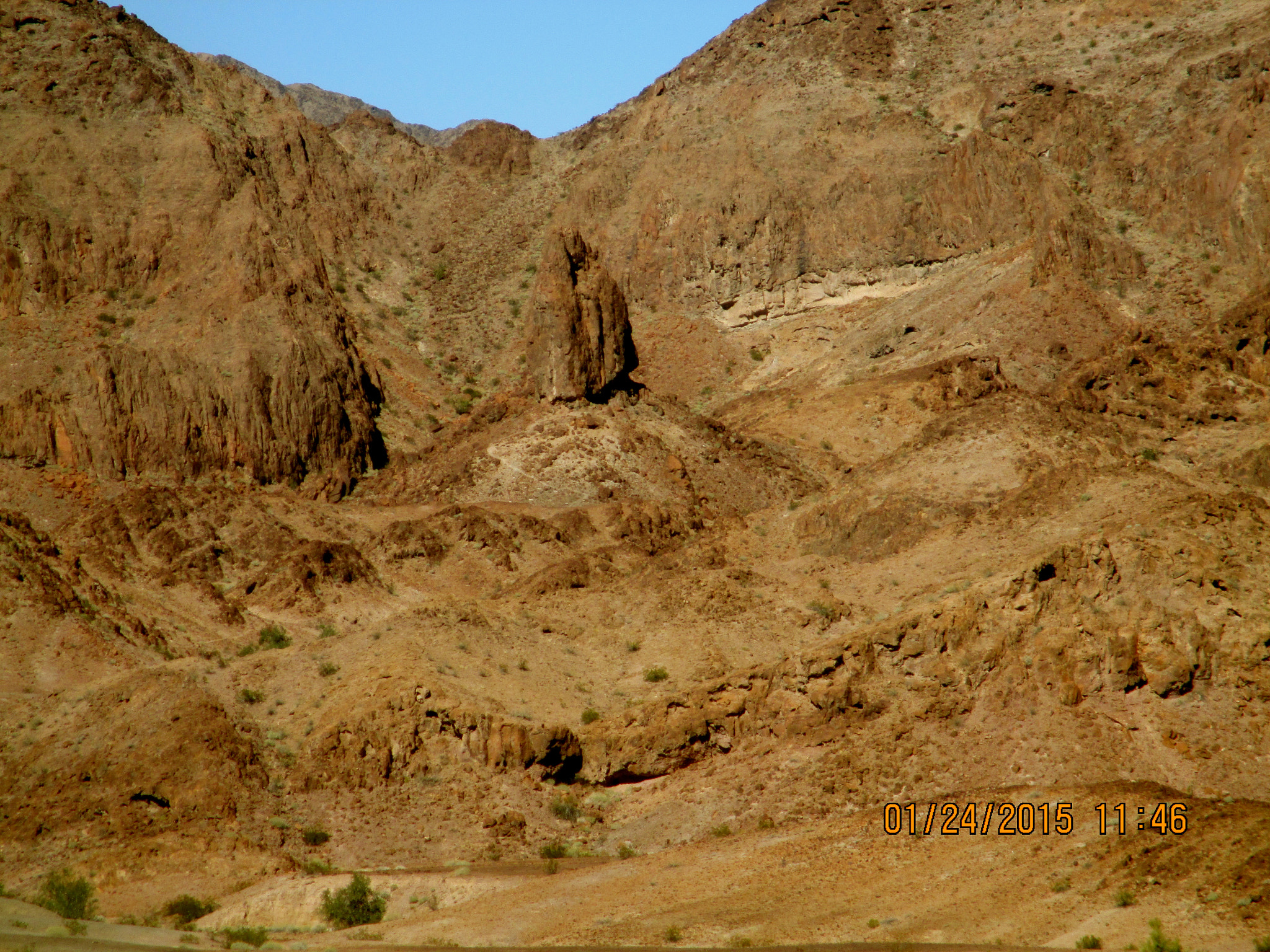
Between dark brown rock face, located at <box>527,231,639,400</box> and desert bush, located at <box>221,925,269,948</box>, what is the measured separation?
1289 inches

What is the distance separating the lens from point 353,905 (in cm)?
2088

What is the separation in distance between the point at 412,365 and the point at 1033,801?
4933cm

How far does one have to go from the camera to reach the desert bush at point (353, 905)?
67.8 feet

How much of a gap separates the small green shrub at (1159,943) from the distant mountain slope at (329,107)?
130m

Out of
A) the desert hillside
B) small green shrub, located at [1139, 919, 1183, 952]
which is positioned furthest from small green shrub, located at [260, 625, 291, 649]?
small green shrub, located at [1139, 919, 1183, 952]

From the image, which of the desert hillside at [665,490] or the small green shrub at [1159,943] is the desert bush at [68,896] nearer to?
the desert hillside at [665,490]

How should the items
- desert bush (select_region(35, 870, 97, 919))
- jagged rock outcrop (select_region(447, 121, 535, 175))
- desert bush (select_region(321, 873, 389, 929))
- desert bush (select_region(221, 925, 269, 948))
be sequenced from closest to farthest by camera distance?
desert bush (select_region(221, 925, 269, 948)), desert bush (select_region(35, 870, 97, 919)), desert bush (select_region(321, 873, 389, 929)), jagged rock outcrop (select_region(447, 121, 535, 175))

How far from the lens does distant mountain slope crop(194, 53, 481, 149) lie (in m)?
142

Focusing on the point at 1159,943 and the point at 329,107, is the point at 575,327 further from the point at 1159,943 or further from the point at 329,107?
the point at 329,107
